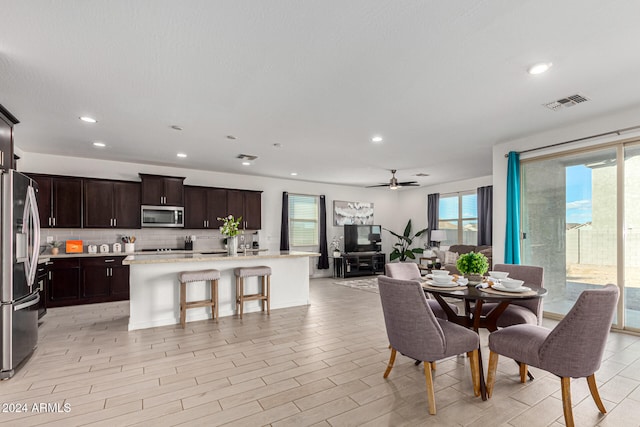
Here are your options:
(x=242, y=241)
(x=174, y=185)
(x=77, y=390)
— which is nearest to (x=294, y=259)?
(x=242, y=241)

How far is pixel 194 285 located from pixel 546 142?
5.48m

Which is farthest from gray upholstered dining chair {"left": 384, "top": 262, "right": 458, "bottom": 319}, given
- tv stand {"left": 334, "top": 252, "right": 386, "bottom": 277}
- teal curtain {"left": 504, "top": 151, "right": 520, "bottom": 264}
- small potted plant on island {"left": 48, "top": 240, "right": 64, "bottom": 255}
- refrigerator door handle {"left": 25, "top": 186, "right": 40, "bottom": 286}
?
small potted plant on island {"left": 48, "top": 240, "right": 64, "bottom": 255}

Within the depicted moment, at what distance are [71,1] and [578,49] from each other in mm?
3504

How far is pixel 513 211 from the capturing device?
4777 mm

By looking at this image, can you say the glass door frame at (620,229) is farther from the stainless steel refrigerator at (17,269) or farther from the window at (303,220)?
the stainless steel refrigerator at (17,269)

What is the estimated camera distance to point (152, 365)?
3066 millimetres

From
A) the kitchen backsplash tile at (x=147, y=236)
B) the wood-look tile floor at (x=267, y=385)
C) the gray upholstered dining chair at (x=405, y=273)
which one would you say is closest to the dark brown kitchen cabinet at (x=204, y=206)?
the kitchen backsplash tile at (x=147, y=236)

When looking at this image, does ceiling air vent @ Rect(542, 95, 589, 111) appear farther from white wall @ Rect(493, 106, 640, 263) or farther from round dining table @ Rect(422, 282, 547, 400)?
round dining table @ Rect(422, 282, 547, 400)

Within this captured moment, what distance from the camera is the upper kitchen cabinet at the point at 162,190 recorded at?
6.20 meters

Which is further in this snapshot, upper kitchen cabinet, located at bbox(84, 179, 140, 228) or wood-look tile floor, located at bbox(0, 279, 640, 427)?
upper kitchen cabinet, located at bbox(84, 179, 140, 228)

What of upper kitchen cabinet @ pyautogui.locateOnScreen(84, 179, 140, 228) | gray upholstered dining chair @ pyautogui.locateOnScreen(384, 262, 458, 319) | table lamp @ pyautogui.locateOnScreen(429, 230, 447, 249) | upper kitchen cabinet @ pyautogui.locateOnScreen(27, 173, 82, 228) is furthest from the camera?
table lamp @ pyautogui.locateOnScreen(429, 230, 447, 249)

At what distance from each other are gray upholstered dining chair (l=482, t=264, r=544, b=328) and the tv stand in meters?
5.57

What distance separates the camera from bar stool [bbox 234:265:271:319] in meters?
4.76

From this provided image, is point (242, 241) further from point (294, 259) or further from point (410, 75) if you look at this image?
point (410, 75)
